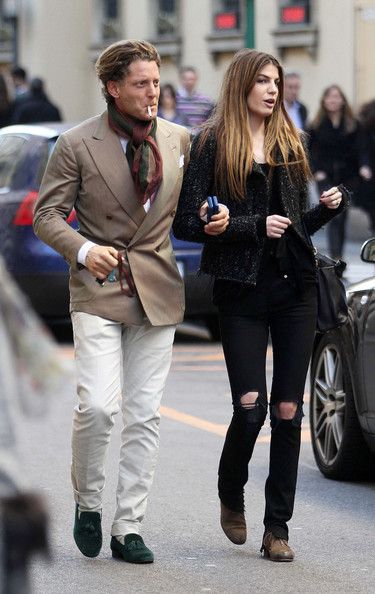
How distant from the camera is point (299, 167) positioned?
6441mm

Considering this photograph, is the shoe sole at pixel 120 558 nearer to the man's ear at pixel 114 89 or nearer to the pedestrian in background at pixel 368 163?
the man's ear at pixel 114 89

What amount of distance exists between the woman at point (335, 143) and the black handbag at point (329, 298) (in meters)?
11.9

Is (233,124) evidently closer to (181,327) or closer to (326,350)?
(326,350)

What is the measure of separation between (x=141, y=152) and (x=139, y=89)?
217mm

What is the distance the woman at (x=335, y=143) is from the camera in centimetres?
1841

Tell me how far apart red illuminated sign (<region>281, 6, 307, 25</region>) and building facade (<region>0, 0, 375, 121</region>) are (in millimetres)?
18

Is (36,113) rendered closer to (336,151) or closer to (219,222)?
(336,151)

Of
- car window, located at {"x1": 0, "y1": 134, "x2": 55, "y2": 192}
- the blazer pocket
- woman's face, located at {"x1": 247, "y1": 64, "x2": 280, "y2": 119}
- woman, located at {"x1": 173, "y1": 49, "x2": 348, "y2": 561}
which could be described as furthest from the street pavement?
car window, located at {"x1": 0, "y1": 134, "x2": 55, "y2": 192}

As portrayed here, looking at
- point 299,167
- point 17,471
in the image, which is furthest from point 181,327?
point 17,471

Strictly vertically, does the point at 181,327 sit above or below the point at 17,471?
below

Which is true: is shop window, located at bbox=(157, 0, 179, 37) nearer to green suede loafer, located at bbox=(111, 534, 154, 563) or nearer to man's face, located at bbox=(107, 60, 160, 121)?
man's face, located at bbox=(107, 60, 160, 121)

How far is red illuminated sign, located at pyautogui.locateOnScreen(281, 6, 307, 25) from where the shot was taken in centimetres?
3206

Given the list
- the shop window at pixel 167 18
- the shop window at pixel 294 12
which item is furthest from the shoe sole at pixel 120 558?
the shop window at pixel 167 18

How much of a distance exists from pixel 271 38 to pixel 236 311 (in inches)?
1055
